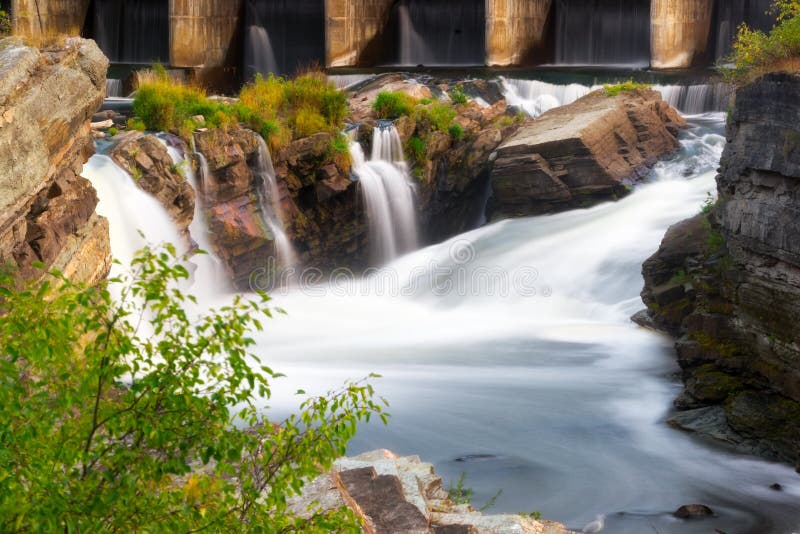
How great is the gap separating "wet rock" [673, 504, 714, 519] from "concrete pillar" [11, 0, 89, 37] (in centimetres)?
2158

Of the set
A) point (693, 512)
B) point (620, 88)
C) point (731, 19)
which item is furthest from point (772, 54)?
point (731, 19)

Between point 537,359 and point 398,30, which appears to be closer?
point 537,359

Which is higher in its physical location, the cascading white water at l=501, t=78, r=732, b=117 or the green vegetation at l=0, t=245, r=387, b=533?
the green vegetation at l=0, t=245, r=387, b=533

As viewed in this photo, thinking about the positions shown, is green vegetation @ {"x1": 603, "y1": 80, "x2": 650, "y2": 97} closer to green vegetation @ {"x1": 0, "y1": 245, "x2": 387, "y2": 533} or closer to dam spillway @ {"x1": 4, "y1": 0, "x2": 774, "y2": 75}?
dam spillway @ {"x1": 4, "y1": 0, "x2": 774, "y2": 75}

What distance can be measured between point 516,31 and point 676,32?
3.65 meters

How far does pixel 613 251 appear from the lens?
1606 cm

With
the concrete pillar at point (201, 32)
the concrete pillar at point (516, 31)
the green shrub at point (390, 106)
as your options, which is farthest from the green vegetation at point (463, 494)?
the concrete pillar at point (201, 32)

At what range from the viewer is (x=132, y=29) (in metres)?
27.2

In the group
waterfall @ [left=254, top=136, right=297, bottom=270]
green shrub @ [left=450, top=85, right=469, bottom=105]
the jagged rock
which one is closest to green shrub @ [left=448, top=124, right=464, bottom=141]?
green shrub @ [left=450, top=85, right=469, bottom=105]

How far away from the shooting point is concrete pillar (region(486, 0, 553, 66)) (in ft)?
82.5

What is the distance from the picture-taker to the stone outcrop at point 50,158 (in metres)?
8.29

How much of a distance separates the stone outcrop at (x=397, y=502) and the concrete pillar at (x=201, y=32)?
64.0 feet

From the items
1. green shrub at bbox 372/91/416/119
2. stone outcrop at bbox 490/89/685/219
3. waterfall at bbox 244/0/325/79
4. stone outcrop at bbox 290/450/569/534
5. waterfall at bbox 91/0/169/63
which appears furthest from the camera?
waterfall at bbox 91/0/169/63

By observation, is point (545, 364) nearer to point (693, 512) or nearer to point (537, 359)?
point (537, 359)
